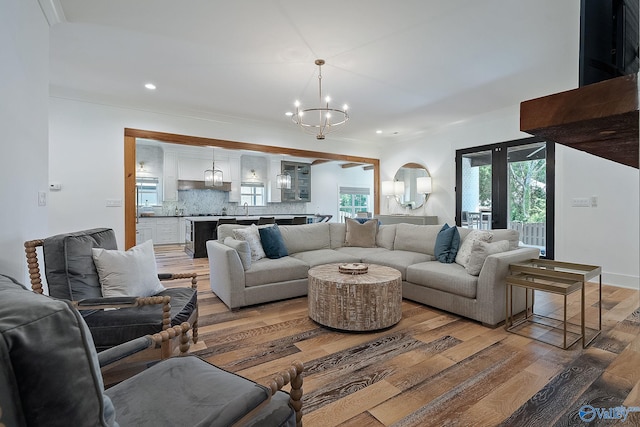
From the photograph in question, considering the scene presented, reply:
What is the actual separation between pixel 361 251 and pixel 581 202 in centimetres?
317

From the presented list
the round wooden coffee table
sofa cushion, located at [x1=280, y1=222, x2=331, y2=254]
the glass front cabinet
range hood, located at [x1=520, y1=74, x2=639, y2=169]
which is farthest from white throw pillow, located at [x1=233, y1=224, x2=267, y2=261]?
the glass front cabinet

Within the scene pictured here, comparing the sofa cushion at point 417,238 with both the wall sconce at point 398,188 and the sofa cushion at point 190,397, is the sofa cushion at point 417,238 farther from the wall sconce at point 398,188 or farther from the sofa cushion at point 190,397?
the sofa cushion at point 190,397

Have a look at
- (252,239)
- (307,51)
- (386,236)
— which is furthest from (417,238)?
(307,51)

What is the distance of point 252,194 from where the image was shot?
9.58 meters

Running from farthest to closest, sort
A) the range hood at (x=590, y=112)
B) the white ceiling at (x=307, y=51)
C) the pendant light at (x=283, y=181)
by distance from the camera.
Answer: the pendant light at (x=283, y=181)
the white ceiling at (x=307, y=51)
the range hood at (x=590, y=112)

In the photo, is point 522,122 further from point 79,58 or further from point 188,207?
point 188,207

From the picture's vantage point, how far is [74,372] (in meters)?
0.57

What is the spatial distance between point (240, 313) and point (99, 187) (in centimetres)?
314

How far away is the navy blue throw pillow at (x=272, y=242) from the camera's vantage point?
374cm

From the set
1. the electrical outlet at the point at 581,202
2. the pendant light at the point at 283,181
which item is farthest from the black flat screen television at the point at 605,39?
the pendant light at the point at 283,181

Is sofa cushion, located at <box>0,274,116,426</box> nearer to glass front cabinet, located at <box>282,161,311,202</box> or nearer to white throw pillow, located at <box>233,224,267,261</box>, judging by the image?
white throw pillow, located at <box>233,224,267,261</box>

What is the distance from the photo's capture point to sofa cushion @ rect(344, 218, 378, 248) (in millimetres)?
4527

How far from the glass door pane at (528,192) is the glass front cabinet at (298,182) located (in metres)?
6.16

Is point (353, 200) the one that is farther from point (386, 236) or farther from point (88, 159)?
point (88, 159)
